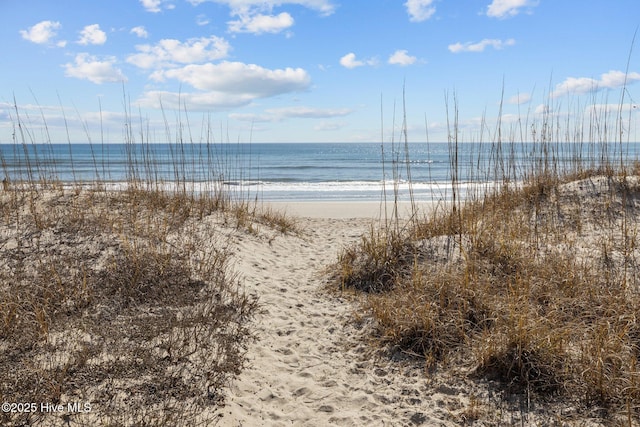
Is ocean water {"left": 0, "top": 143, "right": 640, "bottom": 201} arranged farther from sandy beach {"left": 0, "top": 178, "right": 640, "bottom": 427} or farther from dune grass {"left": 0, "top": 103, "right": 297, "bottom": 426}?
dune grass {"left": 0, "top": 103, "right": 297, "bottom": 426}

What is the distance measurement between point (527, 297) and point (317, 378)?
203 centimetres

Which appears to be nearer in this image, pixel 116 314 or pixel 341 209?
pixel 116 314

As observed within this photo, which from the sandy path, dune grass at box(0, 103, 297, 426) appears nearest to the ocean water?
dune grass at box(0, 103, 297, 426)

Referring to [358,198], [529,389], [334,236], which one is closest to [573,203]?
[334,236]

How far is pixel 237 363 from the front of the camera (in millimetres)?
3156

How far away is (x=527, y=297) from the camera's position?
366cm

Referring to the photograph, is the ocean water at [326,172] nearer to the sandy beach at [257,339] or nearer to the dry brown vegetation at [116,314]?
the sandy beach at [257,339]

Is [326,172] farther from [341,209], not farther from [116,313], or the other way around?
[116,313]

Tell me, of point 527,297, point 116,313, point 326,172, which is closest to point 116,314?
point 116,313

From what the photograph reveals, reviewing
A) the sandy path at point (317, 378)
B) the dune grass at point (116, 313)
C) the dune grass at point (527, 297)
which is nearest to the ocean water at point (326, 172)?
the dune grass at point (527, 297)

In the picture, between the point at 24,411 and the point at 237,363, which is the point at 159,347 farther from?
the point at 24,411

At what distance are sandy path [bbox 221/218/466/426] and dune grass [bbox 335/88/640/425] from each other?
0.29m

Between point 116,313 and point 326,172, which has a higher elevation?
point 326,172

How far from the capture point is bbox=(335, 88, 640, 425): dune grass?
275 cm
